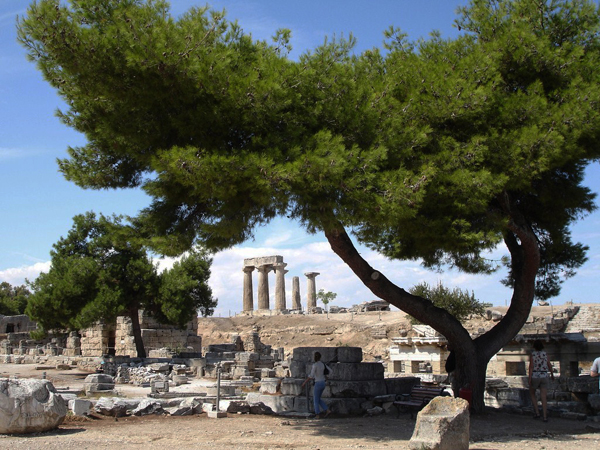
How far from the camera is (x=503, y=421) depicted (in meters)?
11.2

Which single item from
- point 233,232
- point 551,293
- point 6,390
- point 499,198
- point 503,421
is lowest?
point 503,421

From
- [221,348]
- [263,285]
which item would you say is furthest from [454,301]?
[263,285]

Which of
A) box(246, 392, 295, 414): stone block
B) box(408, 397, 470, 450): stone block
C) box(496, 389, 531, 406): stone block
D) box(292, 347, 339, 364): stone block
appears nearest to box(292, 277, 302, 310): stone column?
box(496, 389, 531, 406): stone block

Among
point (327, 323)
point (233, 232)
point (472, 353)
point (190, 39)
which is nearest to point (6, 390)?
point (233, 232)

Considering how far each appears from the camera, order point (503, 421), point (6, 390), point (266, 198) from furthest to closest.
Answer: point (503, 421) < point (266, 198) < point (6, 390)

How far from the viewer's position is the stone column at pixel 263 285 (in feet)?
184

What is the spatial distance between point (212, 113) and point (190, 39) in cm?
114

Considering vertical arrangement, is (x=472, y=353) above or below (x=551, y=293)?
below

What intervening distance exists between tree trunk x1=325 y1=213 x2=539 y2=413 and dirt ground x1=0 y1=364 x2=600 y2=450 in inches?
34.4

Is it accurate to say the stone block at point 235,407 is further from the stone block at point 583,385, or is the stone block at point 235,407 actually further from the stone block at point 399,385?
the stone block at point 583,385

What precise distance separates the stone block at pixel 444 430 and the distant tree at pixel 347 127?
10.2 ft

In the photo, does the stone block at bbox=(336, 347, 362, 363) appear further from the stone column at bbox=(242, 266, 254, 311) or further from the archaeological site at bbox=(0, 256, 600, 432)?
the stone column at bbox=(242, 266, 254, 311)

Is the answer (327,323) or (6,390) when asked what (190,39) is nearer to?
(6,390)

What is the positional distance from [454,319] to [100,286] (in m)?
17.0
